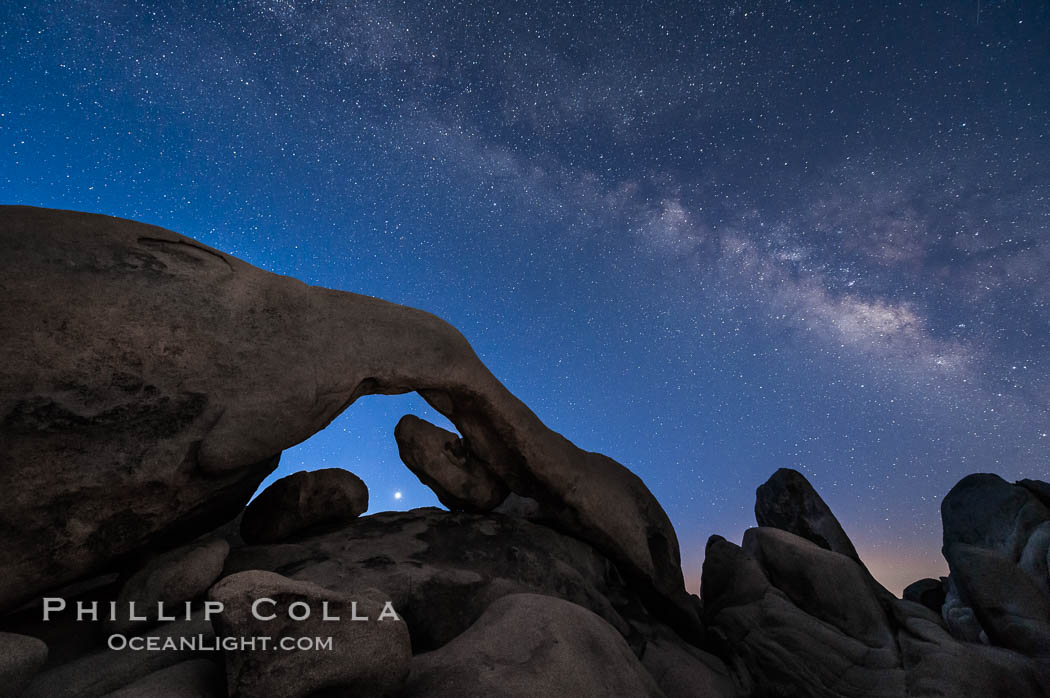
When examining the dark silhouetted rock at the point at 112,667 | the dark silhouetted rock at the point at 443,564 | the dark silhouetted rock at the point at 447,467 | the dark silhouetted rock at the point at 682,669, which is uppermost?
the dark silhouetted rock at the point at 447,467

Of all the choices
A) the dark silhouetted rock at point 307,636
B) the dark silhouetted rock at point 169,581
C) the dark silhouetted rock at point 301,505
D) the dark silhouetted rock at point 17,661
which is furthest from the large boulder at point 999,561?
the dark silhouetted rock at point 17,661

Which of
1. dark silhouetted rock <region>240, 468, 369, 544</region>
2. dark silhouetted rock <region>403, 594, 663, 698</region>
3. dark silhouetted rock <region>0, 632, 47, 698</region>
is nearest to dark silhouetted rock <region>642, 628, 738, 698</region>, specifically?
dark silhouetted rock <region>403, 594, 663, 698</region>

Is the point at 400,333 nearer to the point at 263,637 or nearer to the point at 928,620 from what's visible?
the point at 263,637

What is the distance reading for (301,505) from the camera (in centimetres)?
603

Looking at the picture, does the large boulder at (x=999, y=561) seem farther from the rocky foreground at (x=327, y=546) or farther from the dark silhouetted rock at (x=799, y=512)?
the dark silhouetted rock at (x=799, y=512)

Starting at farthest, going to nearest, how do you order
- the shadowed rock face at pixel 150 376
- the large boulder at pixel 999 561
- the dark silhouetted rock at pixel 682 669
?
→ the large boulder at pixel 999 561 < the dark silhouetted rock at pixel 682 669 < the shadowed rock face at pixel 150 376

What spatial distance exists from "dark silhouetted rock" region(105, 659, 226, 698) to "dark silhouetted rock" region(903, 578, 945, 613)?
1302cm

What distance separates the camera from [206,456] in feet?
15.0

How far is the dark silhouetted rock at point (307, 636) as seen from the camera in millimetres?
2834

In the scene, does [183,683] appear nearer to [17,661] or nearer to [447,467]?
[17,661]

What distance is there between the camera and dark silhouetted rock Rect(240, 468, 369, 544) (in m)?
5.95

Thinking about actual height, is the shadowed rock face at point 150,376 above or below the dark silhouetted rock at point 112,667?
above

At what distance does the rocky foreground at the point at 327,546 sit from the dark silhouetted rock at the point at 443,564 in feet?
0.11

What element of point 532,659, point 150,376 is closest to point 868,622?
point 532,659
